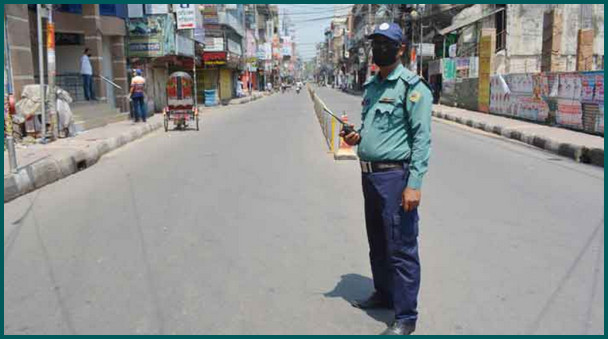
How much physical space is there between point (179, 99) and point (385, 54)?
640 inches

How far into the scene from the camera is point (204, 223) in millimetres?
6730

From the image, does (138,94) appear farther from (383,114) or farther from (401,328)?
(401,328)

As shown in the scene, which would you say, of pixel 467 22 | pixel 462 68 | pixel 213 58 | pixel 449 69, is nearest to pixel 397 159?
pixel 462 68

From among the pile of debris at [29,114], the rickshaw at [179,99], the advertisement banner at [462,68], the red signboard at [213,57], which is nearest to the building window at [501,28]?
the advertisement banner at [462,68]

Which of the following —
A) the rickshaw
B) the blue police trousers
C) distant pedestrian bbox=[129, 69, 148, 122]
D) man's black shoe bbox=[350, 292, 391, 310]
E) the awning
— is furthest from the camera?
the awning

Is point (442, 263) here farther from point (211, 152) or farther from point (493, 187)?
point (211, 152)

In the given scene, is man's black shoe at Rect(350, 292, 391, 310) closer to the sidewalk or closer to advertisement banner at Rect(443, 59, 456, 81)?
the sidewalk

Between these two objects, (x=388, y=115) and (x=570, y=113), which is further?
(x=570, y=113)

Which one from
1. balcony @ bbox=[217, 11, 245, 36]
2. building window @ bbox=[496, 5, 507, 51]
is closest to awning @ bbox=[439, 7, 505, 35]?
building window @ bbox=[496, 5, 507, 51]

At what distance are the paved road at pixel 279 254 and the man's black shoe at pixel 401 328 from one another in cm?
13

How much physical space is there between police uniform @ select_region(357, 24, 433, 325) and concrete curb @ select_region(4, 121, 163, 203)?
647cm

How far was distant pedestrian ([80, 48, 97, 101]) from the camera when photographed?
790 inches

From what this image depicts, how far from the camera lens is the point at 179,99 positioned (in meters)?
19.2

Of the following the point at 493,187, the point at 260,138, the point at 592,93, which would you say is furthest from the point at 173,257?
the point at 592,93
